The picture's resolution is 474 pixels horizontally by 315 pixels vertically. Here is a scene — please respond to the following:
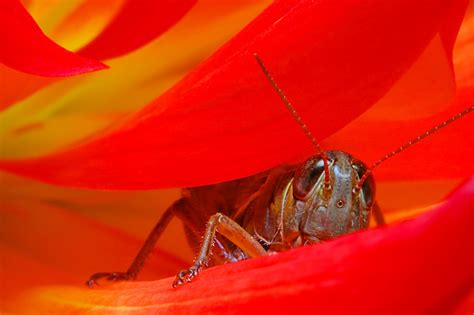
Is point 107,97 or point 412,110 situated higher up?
point 107,97

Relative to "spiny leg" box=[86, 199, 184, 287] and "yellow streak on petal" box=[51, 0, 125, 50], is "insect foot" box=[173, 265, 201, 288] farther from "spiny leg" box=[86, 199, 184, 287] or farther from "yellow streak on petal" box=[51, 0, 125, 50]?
"yellow streak on petal" box=[51, 0, 125, 50]

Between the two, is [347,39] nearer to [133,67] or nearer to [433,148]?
[433,148]

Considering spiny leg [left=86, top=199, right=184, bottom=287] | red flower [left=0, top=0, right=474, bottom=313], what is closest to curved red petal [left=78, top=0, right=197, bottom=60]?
red flower [left=0, top=0, right=474, bottom=313]

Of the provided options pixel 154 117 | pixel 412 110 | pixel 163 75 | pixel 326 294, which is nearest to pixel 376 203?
pixel 412 110

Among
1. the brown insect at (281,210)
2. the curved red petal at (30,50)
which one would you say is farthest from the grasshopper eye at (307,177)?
the curved red petal at (30,50)

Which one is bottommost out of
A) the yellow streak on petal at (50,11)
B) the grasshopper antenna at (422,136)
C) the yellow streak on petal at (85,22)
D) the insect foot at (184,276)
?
the insect foot at (184,276)

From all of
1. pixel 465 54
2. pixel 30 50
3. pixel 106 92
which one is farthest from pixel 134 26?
pixel 465 54

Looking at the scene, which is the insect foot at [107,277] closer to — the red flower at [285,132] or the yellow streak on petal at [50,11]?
the red flower at [285,132]
